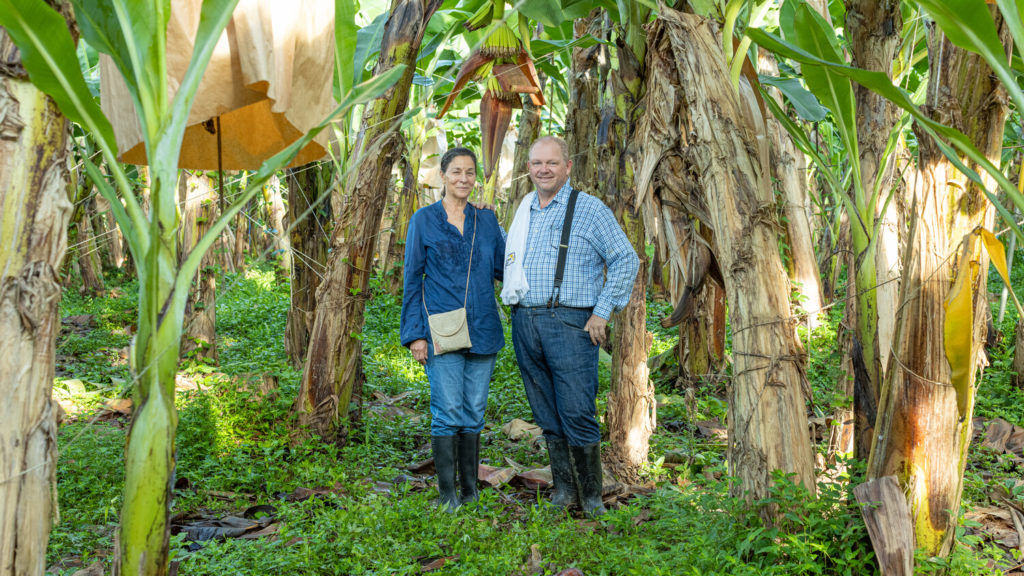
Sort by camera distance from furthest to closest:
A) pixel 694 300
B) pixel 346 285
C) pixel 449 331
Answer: pixel 346 285, pixel 449 331, pixel 694 300

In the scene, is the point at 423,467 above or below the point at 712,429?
below

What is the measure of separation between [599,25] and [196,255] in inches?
181

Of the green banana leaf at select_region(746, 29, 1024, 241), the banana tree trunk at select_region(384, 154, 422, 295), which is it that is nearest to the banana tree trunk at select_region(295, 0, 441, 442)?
the green banana leaf at select_region(746, 29, 1024, 241)

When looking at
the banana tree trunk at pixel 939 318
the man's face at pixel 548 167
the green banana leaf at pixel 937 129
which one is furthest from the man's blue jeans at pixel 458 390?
the green banana leaf at pixel 937 129

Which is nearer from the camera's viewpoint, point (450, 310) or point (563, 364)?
point (563, 364)

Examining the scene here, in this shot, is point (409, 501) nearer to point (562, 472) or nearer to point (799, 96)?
point (562, 472)

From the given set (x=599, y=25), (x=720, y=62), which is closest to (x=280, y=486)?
(x=720, y=62)

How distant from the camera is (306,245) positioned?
5.63 metres

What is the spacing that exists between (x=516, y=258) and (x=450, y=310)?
43 centimetres

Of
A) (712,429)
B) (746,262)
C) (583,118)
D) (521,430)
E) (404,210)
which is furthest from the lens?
(404,210)

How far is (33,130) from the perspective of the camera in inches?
59.0

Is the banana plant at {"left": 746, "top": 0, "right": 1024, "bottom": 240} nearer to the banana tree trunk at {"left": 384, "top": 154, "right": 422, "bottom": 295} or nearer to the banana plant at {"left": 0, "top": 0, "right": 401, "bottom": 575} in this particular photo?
the banana plant at {"left": 0, "top": 0, "right": 401, "bottom": 575}

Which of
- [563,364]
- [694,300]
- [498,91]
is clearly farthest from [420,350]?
[498,91]

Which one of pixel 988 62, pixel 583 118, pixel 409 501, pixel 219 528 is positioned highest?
pixel 583 118
